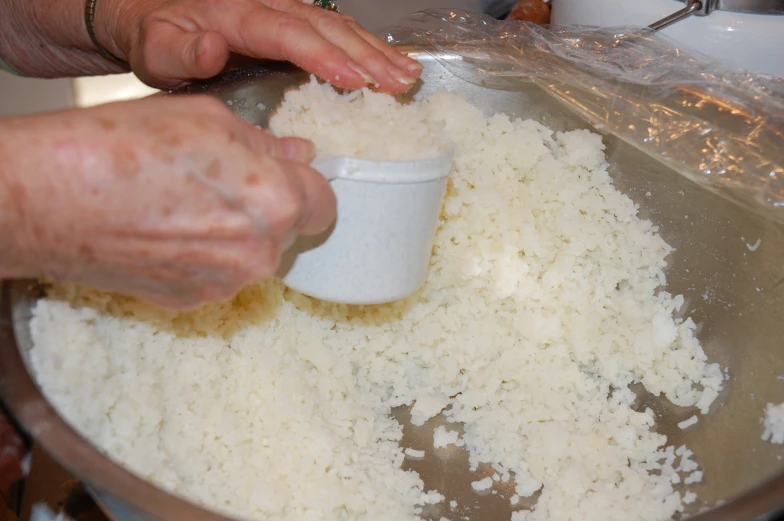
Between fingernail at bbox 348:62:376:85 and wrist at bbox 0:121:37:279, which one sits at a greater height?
wrist at bbox 0:121:37:279

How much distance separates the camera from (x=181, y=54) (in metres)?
1.00

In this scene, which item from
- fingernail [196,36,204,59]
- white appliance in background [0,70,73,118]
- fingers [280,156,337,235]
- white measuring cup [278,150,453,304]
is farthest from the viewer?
white appliance in background [0,70,73,118]

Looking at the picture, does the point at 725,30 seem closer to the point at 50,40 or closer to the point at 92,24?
the point at 92,24

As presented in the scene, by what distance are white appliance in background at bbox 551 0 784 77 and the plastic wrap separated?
3.6 inches

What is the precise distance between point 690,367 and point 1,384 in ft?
3.10

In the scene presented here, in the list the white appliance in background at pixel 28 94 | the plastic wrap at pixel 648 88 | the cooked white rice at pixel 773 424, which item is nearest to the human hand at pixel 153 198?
the plastic wrap at pixel 648 88

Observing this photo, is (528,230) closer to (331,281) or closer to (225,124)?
(331,281)

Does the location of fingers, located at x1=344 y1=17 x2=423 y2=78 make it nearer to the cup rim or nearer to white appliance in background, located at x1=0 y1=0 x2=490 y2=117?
the cup rim

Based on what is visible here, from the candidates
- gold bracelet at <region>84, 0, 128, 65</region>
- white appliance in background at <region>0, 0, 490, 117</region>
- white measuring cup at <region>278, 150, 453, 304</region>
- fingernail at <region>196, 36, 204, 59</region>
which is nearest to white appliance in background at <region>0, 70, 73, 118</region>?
white appliance in background at <region>0, 0, 490, 117</region>

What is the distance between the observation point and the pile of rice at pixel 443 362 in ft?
2.87

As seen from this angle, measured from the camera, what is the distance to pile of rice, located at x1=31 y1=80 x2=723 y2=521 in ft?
2.87

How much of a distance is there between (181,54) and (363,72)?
27 cm

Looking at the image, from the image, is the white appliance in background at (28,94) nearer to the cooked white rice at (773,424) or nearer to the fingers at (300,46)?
the fingers at (300,46)

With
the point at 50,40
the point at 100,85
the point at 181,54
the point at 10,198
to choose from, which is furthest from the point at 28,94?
the point at 10,198
